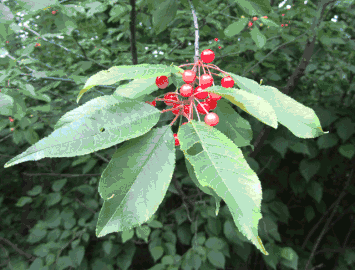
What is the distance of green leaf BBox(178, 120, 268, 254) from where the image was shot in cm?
34

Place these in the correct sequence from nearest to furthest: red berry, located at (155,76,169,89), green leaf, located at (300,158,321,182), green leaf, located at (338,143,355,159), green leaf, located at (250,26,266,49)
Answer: red berry, located at (155,76,169,89), green leaf, located at (250,26,266,49), green leaf, located at (338,143,355,159), green leaf, located at (300,158,321,182)

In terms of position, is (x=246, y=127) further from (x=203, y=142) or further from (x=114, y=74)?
(x=114, y=74)

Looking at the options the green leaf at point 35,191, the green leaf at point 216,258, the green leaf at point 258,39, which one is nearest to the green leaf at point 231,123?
the green leaf at point 258,39

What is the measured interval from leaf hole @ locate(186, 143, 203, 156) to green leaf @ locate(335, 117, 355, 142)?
7.65 ft

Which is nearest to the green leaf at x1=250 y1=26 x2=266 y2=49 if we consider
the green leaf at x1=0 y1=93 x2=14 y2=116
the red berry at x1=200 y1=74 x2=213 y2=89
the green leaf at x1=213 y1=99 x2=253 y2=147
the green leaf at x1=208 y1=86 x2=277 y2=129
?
the green leaf at x1=213 y1=99 x2=253 y2=147

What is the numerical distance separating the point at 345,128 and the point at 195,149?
2.41 metres

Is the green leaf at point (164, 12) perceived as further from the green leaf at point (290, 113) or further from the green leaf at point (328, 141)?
the green leaf at point (328, 141)

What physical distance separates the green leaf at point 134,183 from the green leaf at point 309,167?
2.32 metres

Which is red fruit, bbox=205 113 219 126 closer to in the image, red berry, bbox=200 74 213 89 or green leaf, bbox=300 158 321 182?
red berry, bbox=200 74 213 89

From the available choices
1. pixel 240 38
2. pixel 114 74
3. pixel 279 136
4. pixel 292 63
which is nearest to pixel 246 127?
pixel 114 74

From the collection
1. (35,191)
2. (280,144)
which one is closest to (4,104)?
(35,191)

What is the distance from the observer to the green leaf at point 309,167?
2295 millimetres

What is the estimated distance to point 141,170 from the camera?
1.41 feet

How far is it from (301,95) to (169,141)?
3.02 metres
